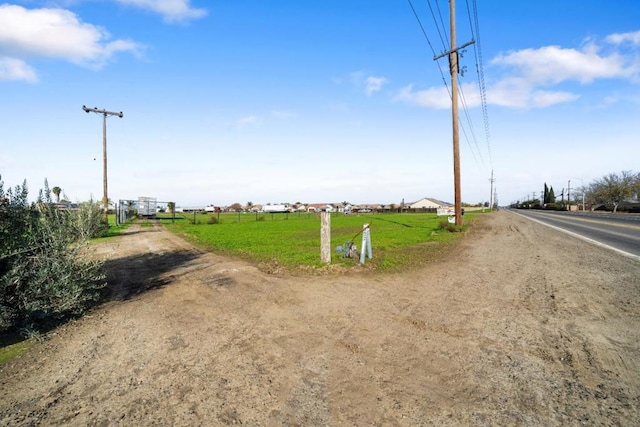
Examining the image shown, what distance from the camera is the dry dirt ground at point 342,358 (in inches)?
121

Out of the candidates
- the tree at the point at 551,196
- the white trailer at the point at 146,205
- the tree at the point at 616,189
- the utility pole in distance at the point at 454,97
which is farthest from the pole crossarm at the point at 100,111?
the tree at the point at 551,196

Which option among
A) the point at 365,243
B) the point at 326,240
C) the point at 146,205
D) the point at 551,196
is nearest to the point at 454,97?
the point at 365,243

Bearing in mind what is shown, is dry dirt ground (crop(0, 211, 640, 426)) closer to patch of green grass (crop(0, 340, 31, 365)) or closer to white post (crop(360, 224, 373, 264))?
patch of green grass (crop(0, 340, 31, 365))

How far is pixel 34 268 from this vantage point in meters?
5.40

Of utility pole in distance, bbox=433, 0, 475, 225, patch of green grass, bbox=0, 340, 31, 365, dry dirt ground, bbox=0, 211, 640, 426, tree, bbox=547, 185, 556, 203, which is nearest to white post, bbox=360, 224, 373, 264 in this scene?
dry dirt ground, bbox=0, 211, 640, 426

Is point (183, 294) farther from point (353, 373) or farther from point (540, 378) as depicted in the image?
point (540, 378)

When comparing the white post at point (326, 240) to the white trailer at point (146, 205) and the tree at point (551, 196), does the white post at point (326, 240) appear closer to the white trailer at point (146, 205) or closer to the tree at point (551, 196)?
the white trailer at point (146, 205)

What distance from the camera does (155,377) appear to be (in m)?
3.70

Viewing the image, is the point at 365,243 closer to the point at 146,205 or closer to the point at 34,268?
the point at 34,268

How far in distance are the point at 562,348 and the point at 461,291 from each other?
2965 mm

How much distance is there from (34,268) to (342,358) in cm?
499

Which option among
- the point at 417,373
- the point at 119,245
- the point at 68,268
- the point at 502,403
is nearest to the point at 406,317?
the point at 417,373

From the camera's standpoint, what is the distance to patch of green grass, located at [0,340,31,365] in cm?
425

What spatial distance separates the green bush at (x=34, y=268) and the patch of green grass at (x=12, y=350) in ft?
Result: 1.07
